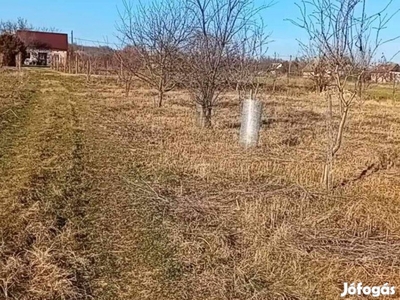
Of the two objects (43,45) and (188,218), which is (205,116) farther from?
(43,45)

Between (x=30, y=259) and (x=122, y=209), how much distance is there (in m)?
1.39

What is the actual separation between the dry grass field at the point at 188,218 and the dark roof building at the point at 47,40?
165 feet

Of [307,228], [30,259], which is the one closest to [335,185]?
[307,228]

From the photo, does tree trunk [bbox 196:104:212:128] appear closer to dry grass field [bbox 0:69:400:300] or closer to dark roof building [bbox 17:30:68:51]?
dry grass field [bbox 0:69:400:300]

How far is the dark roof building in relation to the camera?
55.2m

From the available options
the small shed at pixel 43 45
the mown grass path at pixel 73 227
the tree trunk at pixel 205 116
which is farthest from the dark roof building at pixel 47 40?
the mown grass path at pixel 73 227

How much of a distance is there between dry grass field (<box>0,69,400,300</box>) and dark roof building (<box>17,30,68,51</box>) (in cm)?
5016

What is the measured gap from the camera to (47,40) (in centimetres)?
5800

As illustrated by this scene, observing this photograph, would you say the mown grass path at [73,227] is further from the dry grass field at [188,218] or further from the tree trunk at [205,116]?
the tree trunk at [205,116]

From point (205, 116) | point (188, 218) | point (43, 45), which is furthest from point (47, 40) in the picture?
point (188, 218)

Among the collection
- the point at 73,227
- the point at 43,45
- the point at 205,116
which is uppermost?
the point at 43,45

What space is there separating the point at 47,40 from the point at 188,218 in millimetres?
58034

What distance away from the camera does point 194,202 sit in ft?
15.9

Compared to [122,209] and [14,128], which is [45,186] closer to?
[122,209]
